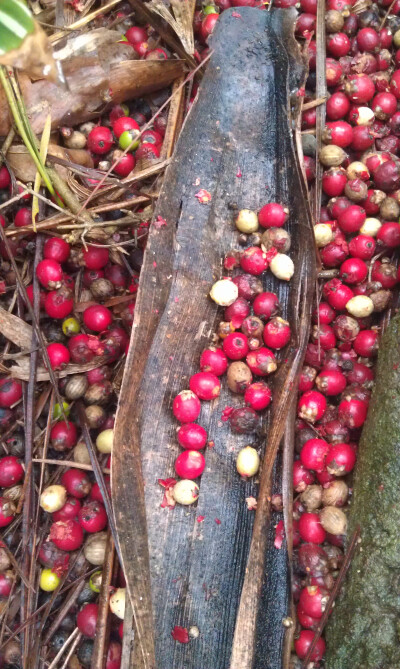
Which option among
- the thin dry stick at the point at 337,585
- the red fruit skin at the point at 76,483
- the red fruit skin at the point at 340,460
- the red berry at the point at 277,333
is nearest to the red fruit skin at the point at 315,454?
the red fruit skin at the point at 340,460

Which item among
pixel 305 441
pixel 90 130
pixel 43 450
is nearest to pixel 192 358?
pixel 305 441

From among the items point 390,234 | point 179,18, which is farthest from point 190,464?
point 179,18

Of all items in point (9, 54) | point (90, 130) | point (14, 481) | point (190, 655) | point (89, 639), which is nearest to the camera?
point (9, 54)


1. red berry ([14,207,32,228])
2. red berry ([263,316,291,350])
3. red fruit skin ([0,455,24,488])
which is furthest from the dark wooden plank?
red berry ([14,207,32,228])

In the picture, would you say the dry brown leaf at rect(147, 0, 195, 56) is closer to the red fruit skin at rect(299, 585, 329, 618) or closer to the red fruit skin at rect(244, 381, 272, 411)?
the red fruit skin at rect(244, 381, 272, 411)

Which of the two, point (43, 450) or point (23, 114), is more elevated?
point (23, 114)

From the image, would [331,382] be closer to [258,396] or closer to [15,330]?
[258,396]

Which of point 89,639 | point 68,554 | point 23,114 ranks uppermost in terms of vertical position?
point 23,114

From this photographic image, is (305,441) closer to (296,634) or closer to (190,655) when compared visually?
(296,634)

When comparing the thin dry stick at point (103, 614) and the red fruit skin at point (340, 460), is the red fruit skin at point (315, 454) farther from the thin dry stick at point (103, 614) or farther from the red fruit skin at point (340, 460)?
the thin dry stick at point (103, 614)
